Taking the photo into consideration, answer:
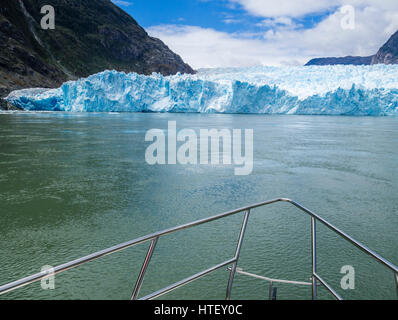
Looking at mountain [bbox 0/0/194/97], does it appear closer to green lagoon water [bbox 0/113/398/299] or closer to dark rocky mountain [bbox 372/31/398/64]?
green lagoon water [bbox 0/113/398/299]

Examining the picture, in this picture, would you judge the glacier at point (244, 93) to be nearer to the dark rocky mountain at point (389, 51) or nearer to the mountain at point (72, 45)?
the mountain at point (72, 45)

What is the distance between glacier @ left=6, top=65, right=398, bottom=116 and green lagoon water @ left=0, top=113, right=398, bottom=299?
75.7ft

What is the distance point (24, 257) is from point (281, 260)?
2703 mm

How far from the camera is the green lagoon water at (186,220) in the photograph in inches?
124

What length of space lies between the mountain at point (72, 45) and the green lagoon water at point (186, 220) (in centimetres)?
Answer: 4575

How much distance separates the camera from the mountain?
57.1m

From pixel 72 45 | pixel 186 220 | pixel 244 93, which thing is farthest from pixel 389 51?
pixel 186 220

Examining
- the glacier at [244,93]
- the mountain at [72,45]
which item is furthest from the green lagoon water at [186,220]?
the mountain at [72,45]

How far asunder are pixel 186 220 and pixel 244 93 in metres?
28.7

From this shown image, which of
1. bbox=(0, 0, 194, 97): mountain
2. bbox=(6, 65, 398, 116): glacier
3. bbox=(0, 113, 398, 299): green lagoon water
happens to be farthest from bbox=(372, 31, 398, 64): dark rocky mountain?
bbox=(0, 113, 398, 299): green lagoon water

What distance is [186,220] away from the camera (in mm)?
4637

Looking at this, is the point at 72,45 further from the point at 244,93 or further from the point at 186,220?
the point at 186,220

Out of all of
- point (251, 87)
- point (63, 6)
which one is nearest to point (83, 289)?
point (251, 87)
